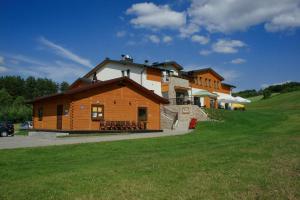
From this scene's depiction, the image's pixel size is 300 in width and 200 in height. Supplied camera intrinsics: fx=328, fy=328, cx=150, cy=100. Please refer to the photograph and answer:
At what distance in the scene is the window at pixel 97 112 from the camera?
29.3 meters

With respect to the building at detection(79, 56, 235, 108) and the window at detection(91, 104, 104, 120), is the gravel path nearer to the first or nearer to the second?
the window at detection(91, 104, 104, 120)

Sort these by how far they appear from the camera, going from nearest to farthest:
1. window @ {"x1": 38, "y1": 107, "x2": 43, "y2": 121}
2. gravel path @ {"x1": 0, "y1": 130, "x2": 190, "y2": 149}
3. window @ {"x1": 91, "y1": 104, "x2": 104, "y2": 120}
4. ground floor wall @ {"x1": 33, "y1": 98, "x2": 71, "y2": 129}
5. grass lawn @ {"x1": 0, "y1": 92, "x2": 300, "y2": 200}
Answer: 1. grass lawn @ {"x1": 0, "y1": 92, "x2": 300, "y2": 200}
2. gravel path @ {"x1": 0, "y1": 130, "x2": 190, "y2": 149}
3. ground floor wall @ {"x1": 33, "y1": 98, "x2": 71, "y2": 129}
4. window @ {"x1": 91, "y1": 104, "x2": 104, "y2": 120}
5. window @ {"x1": 38, "y1": 107, "x2": 43, "y2": 121}

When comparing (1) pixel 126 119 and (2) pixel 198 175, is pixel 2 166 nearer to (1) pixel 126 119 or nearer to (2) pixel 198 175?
(2) pixel 198 175

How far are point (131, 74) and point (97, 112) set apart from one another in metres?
16.0

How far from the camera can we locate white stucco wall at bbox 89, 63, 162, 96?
44.4 metres

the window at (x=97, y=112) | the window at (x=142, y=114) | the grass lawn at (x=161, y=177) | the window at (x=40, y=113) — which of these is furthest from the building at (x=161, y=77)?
the grass lawn at (x=161, y=177)

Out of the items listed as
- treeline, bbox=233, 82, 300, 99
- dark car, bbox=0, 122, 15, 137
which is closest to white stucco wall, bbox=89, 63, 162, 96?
dark car, bbox=0, 122, 15, 137

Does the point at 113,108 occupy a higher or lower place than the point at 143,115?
higher

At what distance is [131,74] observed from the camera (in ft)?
147

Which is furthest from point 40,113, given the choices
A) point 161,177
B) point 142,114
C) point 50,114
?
point 161,177

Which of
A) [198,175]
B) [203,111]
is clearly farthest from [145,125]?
[198,175]

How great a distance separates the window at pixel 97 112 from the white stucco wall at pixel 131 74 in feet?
49.4

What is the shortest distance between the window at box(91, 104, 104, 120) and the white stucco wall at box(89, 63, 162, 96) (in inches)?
593

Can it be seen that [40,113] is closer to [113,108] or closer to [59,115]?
[59,115]
